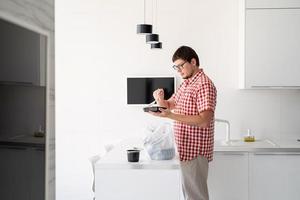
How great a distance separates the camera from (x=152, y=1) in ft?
13.2

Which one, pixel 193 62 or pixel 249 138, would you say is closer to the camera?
pixel 193 62

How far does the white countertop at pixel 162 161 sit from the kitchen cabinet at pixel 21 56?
1680 millimetres

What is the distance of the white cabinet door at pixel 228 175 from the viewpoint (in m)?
3.40

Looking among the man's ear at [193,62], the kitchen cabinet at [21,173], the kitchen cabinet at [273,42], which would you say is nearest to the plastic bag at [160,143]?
the man's ear at [193,62]

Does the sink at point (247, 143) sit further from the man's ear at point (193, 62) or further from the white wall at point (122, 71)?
the man's ear at point (193, 62)

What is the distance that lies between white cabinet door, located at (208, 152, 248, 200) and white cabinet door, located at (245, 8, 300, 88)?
762mm

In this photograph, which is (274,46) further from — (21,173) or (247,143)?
(21,173)

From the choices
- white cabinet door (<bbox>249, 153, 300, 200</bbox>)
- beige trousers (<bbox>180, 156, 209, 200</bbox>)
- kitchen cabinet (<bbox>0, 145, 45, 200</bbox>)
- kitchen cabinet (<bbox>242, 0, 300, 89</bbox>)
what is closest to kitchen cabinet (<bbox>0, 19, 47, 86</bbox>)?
kitchen cabinet (<bbox>0, 145, 45, 200</bbox>)

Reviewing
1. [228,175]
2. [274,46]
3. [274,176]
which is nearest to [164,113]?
[228,175]

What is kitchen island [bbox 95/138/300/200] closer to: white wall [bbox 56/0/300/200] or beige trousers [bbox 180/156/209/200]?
white wall [bbox 56/0/300/200]

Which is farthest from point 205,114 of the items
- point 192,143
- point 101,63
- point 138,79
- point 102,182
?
point 101,63

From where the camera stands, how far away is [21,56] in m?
0.76

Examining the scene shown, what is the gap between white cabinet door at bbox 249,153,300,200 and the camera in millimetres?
3416

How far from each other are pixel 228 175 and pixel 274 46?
1.29 meters
